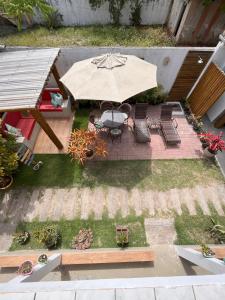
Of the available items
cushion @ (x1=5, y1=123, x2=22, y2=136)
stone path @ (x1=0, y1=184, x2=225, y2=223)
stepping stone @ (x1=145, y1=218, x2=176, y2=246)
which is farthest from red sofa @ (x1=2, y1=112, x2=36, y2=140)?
stepping stone @ (x1=145, y1=218, x2=176, y2=246)

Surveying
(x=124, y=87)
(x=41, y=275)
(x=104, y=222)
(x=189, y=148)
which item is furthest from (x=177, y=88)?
(x=41, y=275)

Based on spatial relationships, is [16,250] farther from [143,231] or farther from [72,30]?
[72,30]

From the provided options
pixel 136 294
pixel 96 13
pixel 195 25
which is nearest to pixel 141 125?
pixel 195 25

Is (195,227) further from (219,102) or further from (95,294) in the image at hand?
(219,102)

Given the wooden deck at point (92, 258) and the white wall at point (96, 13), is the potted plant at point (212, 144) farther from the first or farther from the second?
the white wall at point (96, 13)

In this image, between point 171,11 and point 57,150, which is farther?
point 171,11

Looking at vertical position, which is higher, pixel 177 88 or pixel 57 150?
pixel 177 88
